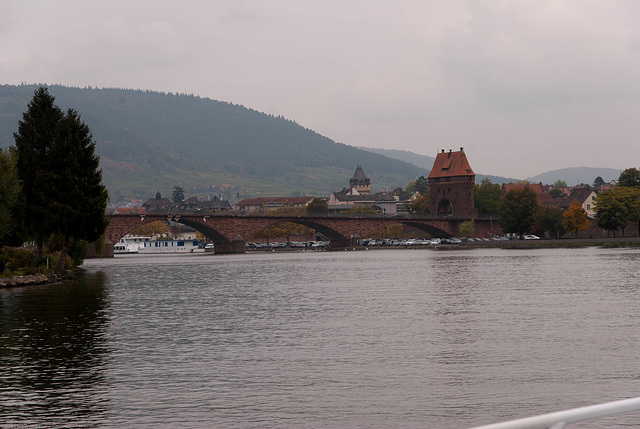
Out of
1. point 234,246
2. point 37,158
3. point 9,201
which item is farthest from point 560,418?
point 234,246

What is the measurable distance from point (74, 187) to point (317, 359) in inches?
1901

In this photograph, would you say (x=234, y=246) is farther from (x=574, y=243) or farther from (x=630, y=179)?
(x=630, y=179)

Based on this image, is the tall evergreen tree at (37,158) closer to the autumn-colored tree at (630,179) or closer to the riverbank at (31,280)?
the riverbank at (31,280)

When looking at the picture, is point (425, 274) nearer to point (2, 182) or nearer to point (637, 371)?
point (2, 182)

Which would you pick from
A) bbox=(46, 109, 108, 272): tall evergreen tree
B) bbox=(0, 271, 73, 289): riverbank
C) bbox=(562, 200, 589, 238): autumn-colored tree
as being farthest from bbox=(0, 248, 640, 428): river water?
bbox=(562, 200, 589, 238): autumn-colored tree

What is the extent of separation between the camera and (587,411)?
7.30m

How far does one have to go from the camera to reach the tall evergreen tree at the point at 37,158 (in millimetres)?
70062

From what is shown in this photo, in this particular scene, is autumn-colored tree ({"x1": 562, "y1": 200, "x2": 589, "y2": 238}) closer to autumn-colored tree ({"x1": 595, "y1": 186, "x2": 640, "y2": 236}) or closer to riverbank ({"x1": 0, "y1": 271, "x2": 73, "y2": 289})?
autumn-colored tree ({"x1": 595, "y1": 186, "x2": 640, "y2": 236})

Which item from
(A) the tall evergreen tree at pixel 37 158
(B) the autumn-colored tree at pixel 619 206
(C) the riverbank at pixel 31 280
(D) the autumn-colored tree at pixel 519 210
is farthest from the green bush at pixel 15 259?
(D) the autumn-colored tree at pixel 519 210

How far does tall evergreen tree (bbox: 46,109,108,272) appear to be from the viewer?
6956 centimetres

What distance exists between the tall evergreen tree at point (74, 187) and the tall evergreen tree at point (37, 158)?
99cm

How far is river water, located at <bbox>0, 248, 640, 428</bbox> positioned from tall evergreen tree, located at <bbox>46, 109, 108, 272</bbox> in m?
16.8

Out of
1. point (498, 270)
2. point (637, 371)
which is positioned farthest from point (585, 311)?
point (498, 270)

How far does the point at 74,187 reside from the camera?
69.8m
